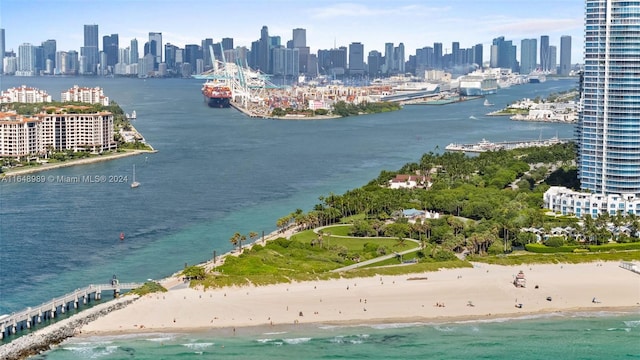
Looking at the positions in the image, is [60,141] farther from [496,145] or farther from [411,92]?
[411,92]

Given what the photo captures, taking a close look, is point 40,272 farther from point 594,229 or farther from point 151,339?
point 594,229

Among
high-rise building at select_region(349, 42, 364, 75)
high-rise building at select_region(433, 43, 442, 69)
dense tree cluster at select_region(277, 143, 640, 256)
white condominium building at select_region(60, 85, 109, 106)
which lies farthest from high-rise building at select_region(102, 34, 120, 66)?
dense tree cluster at select_region(277, 143, 640, 256)

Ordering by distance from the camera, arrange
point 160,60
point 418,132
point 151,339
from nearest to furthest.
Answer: point 151,339 < point 418,132 < point 160,60

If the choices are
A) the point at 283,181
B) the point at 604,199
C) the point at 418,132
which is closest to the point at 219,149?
the point at 283,181

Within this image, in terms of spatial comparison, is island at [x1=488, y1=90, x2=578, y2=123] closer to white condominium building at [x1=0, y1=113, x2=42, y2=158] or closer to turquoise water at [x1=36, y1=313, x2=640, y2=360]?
white condominium building at [x1=0, y1=113, x2=42, y2=158]

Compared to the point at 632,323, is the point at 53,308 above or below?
above

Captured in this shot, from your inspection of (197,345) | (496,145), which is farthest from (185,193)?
(496,145)
